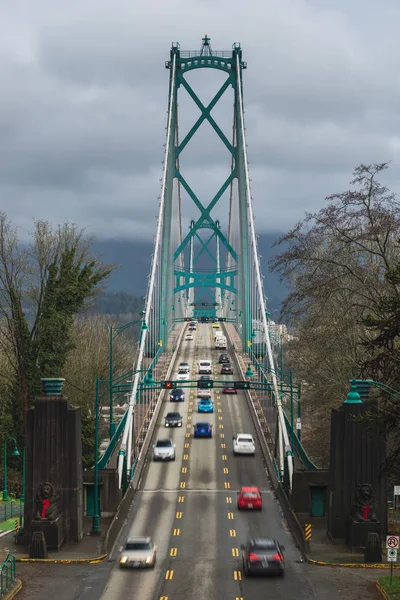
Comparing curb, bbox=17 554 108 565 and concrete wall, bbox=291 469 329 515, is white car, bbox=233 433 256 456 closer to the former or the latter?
concrete wall, bbox=291 469 329 515

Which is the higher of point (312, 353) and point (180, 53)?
point (180, 53)

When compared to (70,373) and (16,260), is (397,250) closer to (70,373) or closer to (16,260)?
(16,260)

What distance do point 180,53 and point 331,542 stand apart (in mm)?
90730

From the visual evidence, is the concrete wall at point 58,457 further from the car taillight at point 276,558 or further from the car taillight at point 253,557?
the car taillight at point 276,558

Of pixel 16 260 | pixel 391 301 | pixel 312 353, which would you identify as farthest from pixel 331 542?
pixel 16 260

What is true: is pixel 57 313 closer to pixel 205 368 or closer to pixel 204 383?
pixel 204 383

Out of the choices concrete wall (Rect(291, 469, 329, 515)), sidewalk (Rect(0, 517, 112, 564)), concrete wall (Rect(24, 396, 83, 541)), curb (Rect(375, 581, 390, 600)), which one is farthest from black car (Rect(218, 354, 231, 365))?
curb (Rect(375, 581, 390, 600))

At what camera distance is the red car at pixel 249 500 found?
170 feet

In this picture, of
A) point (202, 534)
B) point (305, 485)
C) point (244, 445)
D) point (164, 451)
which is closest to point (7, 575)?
point (202, 534)

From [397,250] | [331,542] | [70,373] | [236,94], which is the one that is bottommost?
[331,542]

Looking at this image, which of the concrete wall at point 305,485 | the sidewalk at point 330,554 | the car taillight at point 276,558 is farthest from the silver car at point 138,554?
the concrete wall at point 305,485

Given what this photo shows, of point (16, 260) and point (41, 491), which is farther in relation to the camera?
point (16, 260)

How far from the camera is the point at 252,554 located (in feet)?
127

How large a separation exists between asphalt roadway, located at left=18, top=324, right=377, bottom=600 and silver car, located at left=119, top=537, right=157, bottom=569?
1.42ft
